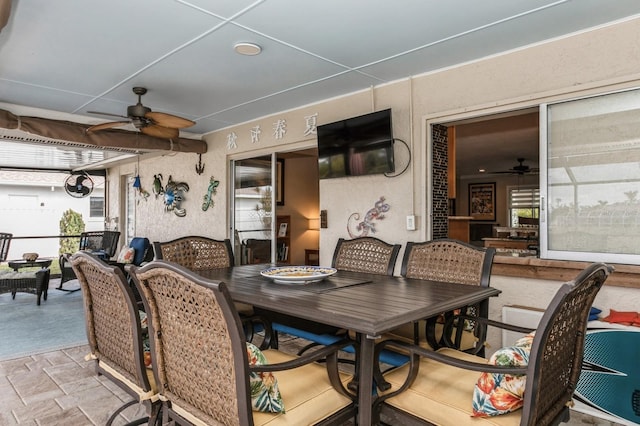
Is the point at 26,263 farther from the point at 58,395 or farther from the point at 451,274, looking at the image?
the point at 451,274

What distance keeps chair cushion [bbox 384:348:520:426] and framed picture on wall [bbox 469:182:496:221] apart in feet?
33.1

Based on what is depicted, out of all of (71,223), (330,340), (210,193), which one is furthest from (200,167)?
(71,223)

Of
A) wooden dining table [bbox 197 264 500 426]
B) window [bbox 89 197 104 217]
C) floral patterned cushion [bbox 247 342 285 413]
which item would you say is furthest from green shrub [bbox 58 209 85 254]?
floral patterned cushion [bbox 247 342 285 413]

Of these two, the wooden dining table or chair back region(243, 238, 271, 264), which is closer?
the wooden dining table

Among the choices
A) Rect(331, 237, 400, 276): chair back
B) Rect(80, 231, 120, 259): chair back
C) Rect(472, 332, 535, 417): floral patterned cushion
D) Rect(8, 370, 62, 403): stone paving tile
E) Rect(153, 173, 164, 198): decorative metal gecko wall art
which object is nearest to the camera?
Rect(472, 332, 535, 417): floral patterned cushion

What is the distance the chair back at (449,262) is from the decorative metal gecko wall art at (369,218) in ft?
3.29

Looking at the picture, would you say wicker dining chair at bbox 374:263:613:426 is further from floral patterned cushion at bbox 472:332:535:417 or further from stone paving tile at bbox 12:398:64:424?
stone paving tile at bbox 12:398:64:424

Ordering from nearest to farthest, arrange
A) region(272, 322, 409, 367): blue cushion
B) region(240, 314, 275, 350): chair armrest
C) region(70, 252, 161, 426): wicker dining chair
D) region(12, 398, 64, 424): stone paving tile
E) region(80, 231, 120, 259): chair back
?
region(70, 252, 161, 426): wicker dining chair, region(272, 322, 409, 367): blue cushion, region(12, 398, 64, 424): stone paving tile, region(240, 314, 275, 350): chair armrest, region(80, 231, 120, 259): chair back

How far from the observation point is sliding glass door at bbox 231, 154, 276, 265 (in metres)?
5.14

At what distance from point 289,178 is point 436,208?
3840mm

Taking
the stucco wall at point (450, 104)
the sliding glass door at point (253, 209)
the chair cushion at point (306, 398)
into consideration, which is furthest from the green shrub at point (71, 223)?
the chair cushion at point (306, 398)

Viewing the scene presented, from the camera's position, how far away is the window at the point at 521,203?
416 inches

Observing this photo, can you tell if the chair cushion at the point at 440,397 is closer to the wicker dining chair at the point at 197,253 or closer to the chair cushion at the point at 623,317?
the chair cushion at the point at 623,317

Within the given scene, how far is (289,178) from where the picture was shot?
7.00 meters
